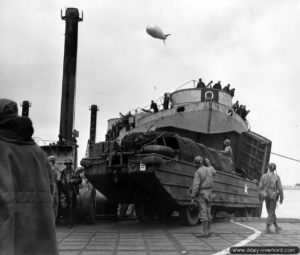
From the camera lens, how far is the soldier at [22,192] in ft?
7.77

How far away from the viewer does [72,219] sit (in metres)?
10.3

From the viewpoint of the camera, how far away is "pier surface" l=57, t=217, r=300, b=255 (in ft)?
21.6

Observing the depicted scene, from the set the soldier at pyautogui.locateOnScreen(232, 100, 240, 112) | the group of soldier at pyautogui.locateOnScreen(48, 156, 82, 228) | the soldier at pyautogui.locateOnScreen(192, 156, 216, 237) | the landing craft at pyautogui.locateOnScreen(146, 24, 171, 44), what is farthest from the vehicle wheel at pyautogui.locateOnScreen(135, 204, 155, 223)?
the soldier at pyautogui.locateOnScreen(232, 100, 240, 112)

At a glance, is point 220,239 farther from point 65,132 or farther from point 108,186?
point 65,132

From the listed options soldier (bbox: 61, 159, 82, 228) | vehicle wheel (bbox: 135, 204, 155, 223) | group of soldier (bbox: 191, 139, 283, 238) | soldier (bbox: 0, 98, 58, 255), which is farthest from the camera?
vehicle wheel (bbox: 135, 204, 155, 223)

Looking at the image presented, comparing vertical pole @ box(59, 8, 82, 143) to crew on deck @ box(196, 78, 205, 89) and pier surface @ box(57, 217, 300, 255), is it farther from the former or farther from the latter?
pier surface @ box(57, 217, 300, 255)

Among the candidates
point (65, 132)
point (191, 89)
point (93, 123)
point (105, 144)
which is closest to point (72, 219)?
point (105, 144)

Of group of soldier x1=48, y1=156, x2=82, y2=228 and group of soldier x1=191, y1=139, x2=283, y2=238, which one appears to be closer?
group of soldier x1=191, y1=139, x2=283, y2=238

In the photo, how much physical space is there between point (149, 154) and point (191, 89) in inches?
408

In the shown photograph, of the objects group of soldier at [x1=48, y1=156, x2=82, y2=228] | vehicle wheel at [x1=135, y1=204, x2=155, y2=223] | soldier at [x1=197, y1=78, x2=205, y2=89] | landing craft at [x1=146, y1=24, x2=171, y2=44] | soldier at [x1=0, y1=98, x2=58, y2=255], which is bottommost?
vehicle wheel at [x1=135, y1=204, x2=155, y2=223]

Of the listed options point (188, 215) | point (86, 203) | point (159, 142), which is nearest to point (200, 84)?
point (159, 142)

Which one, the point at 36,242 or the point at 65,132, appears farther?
the point at 65,132

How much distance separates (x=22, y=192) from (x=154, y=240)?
5584 mm

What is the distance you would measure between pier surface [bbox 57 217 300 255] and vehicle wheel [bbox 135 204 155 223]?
3.95 ft
